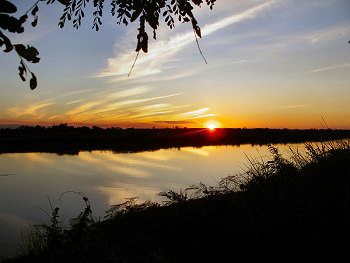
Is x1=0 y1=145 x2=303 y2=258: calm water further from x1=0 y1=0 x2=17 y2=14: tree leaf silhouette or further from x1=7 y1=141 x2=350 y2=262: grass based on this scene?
x1=0 y1=0 x2=17 y2=14: tree leaf silhouette

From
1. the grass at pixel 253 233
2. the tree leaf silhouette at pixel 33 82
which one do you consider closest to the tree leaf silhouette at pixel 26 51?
the tree leaf silhouette at pixel 33 82

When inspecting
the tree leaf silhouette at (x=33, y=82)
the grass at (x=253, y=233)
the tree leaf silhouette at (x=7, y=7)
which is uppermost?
the tree leaf silhouette at (x=7, y=7)

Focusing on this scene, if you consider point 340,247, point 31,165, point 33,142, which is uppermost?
point 33,142

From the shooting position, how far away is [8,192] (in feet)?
49.9

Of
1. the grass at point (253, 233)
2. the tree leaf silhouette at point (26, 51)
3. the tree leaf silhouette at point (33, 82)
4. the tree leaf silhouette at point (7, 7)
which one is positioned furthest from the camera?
the grass at point (253, 233)

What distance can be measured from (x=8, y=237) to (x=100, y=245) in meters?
6.93

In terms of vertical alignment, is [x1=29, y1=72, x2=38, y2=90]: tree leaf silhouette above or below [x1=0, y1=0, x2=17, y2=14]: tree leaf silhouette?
below

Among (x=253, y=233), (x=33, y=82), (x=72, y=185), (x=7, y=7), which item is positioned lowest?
(x=253, y=233)

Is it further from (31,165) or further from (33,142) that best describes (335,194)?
(33,142)

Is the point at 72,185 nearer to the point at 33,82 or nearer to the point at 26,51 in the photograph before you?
the point at 33,82

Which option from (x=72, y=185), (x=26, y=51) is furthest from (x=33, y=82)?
(x=72, y=185)

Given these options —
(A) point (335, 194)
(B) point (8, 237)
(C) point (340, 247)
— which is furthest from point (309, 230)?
(B) point (8, 237)

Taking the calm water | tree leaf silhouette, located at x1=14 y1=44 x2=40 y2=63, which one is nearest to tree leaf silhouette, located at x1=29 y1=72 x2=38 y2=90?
tree leaf silhouette, located at x1=14 y1=44 x2=40 y2=63

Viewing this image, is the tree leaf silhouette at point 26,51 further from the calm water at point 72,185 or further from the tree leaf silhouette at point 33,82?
the calm water at point 72,185
